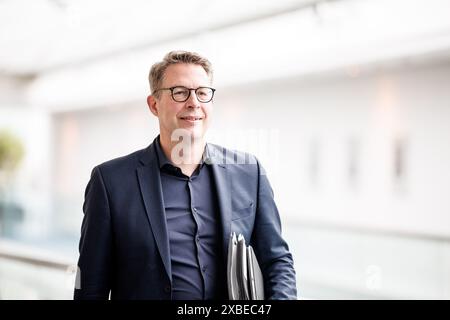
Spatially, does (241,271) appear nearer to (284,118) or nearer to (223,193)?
(223,193)

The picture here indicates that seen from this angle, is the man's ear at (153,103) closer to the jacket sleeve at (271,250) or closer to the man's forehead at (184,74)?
the man's forehead at (184,74)

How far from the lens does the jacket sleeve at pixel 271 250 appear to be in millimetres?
1490

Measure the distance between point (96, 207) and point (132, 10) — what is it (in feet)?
8.59

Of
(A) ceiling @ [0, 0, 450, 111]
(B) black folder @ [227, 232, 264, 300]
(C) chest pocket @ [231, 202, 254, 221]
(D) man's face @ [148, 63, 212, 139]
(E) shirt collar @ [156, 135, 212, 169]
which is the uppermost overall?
(A) ceiling @ [0, 0, 450, 111]

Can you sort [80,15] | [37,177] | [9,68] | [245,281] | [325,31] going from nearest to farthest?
[245,281] < [325,31] < [80,15] < [9,68] < [37,177]

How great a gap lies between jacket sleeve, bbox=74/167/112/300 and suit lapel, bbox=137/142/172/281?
0.39 ft

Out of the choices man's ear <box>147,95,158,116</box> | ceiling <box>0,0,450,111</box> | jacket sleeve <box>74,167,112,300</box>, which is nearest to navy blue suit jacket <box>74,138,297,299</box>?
jacket sleeve <box>74,167,112,300</box>

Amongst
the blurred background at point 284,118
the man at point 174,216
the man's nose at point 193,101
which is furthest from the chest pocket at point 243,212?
the blurred background at point 284,118

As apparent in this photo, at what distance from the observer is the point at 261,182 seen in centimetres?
159

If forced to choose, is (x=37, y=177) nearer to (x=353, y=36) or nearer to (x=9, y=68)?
(x=9, y=68)

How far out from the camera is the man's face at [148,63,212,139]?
4.80 feet

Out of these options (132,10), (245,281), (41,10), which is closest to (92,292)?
(245,281)

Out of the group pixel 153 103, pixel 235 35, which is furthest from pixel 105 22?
pixel 153 103

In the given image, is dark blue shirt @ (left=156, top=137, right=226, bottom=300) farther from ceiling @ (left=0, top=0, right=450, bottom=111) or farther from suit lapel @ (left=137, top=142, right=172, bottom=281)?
ceiling @ (left=0, top=0, right=450, bottom=111)
